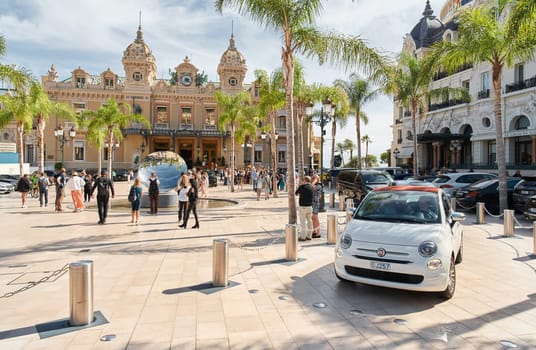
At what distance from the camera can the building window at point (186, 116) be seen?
4950 cm

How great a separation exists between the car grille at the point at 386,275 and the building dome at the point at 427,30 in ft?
131

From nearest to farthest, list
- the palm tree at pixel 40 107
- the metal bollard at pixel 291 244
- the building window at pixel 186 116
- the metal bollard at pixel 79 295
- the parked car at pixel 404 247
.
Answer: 1. the metal bollard at pixel 79 295
2. the parked car at pixel 404 247
3. the metal bollard at pixel 291 244
4. the palm tree at pixel 40 107
5. the building window at pixel 186 116

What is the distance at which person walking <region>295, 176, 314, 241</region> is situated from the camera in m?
9.60

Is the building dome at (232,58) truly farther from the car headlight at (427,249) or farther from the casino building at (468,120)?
the car headlight at (427,249)

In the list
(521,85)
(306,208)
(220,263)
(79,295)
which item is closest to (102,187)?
(306,208)

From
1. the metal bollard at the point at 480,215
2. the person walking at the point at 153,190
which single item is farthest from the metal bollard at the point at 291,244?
the metal bollard at the point at 480,215

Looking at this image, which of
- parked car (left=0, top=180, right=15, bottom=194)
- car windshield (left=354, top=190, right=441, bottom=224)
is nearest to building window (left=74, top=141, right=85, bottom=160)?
parked car (left=0, top=180, right=15, bottom=194)

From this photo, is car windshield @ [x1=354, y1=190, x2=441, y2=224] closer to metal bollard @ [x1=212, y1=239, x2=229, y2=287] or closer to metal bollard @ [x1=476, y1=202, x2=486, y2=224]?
metal bollard @ [x1=212, y1=239, x2=229, y2=287]

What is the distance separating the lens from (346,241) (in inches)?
231

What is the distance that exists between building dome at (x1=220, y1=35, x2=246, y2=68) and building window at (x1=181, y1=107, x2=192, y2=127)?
7403 mm

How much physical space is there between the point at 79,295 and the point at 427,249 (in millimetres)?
4712

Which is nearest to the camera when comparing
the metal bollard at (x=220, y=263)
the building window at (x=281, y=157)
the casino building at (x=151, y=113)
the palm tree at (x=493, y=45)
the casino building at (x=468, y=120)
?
the metal bollard at (x=220, y=263)

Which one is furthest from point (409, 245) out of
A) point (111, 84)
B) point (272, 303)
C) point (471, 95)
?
point (111, 84)

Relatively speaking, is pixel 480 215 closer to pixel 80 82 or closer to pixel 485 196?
pixel 485 196
